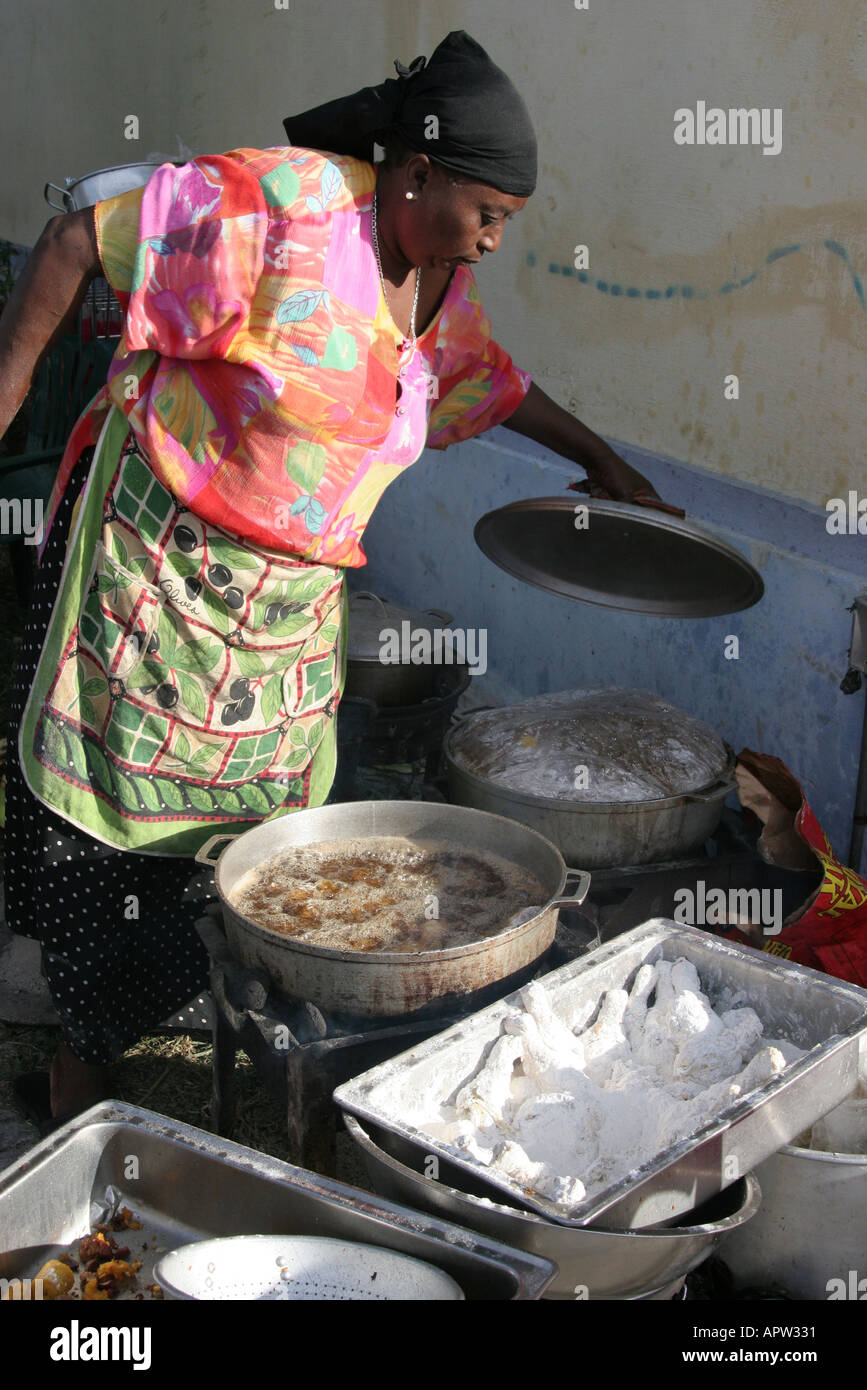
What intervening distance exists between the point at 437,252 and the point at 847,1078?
1.60 m

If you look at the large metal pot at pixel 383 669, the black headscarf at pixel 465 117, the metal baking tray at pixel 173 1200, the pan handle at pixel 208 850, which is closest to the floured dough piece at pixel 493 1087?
the metal baking tray at pixel 173 1200

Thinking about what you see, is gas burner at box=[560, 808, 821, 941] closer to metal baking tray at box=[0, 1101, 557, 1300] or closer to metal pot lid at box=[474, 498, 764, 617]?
metal pot lid at box=[474, 498, 764, 617]

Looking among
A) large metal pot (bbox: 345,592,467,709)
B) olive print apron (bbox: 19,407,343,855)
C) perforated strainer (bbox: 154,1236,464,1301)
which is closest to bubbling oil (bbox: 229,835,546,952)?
olive print apron (bbox: 19,407,343,855)

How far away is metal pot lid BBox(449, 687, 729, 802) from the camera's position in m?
3.05

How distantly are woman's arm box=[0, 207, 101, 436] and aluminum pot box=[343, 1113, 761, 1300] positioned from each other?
1.36m

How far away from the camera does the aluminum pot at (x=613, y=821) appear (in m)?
2.97

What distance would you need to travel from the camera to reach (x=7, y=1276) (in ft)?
6.17

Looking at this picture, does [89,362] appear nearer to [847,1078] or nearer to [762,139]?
[762,139]

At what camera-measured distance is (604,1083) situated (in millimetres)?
2170

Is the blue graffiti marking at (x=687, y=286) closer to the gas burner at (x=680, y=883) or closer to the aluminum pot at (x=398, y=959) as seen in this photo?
the gas burner at (x=680, y=883)

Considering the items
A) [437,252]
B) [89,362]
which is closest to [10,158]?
[89,362]

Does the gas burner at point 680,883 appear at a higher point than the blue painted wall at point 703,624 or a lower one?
lower

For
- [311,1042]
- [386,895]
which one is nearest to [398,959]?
[311,1042]

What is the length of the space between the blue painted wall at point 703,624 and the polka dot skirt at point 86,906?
1639 mm
